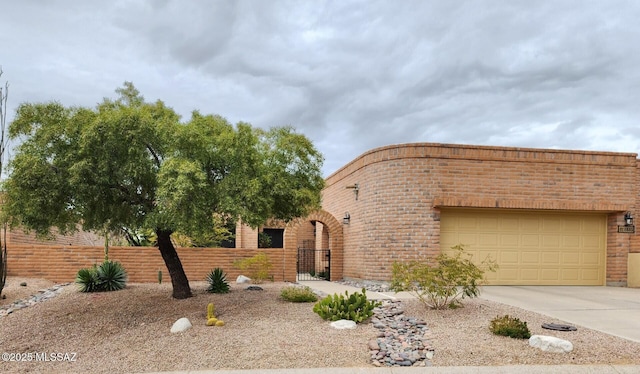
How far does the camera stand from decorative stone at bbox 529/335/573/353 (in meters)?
6.24

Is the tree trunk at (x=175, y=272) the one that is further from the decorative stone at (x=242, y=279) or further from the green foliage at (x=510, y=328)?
the green foliage at (x=510, y=328)

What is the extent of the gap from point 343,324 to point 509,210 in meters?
8.54

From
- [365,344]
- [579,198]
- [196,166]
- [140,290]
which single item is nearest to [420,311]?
[365,344]

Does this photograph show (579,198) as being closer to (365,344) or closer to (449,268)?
(449,268)

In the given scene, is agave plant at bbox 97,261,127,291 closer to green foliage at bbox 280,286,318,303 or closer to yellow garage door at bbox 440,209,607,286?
green foliage at bbox 280,286,318,303

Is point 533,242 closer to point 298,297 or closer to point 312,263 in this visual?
point 298,297

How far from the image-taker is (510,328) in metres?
6.97

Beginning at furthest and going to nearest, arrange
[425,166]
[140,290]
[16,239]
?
[16,239] < [425,166] < [140,290]

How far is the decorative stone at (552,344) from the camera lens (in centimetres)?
624

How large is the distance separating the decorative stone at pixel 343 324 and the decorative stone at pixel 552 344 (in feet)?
8.54

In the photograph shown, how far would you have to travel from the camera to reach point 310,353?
6.32 m

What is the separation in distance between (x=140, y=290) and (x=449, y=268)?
758cm

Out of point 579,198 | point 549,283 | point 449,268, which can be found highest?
point 579,198

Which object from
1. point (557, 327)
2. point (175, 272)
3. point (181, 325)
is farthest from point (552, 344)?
point (175, 272)
